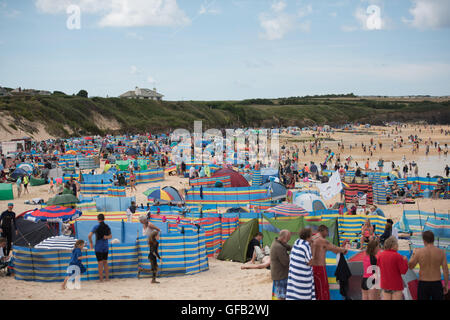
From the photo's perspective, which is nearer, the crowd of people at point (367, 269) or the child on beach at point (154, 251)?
the crowd of people at point (367, 269)

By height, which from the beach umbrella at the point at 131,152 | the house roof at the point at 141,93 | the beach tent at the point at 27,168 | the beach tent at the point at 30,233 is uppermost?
the house roof at the point at 141,93

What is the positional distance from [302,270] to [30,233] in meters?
6.88

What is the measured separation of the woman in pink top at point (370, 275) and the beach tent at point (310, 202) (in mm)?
8590

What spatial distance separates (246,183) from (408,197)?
622cm

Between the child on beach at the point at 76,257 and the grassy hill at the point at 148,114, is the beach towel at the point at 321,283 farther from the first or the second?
the grassy hill at the point at 148,114

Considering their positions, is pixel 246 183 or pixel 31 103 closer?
pixel 246 183

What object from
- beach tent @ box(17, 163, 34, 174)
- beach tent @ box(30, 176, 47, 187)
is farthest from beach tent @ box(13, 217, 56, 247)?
beach tent @ box(17, 163, 34, 174)

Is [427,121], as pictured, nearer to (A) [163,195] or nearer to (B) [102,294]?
(A) [163,195]

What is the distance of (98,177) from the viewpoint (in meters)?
19.3

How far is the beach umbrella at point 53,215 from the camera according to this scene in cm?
1081

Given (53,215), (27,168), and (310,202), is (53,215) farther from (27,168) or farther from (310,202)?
(27,168)

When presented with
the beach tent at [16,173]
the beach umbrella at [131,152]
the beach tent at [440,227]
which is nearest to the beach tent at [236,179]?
Answer: the beach tent at [440,227]
